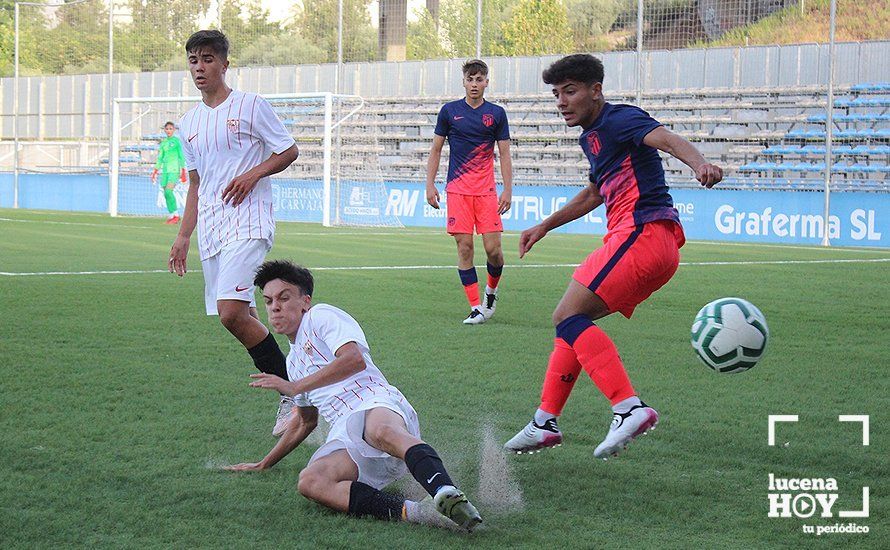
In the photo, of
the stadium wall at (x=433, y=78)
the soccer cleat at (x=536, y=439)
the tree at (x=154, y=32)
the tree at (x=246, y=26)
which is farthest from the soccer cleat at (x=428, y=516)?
the tree at (x=154, y=32)

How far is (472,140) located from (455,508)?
6.64 meters

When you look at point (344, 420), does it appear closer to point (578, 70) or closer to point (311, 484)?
point (311, 484)

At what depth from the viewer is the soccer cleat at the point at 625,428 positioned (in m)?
4.23

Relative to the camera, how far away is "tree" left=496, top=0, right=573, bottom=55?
26.0 metres

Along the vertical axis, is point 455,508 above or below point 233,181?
below

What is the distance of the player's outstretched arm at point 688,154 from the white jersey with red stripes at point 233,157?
2056 mm

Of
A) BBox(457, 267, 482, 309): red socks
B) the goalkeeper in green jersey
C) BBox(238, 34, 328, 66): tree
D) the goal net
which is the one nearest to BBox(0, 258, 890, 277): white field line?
BBox(457, 267, 482, 309): red socks

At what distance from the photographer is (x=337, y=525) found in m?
3.69

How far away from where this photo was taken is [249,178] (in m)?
5.54

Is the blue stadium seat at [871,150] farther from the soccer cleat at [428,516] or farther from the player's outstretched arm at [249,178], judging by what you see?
the soccer cleat at [428,516]

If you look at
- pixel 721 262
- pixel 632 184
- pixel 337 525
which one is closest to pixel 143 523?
pixel 337 525

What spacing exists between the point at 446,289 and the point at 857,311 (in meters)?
3.86

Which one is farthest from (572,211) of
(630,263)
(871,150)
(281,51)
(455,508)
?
(281,51)

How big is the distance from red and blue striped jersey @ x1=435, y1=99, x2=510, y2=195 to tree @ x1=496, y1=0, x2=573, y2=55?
645 inches
